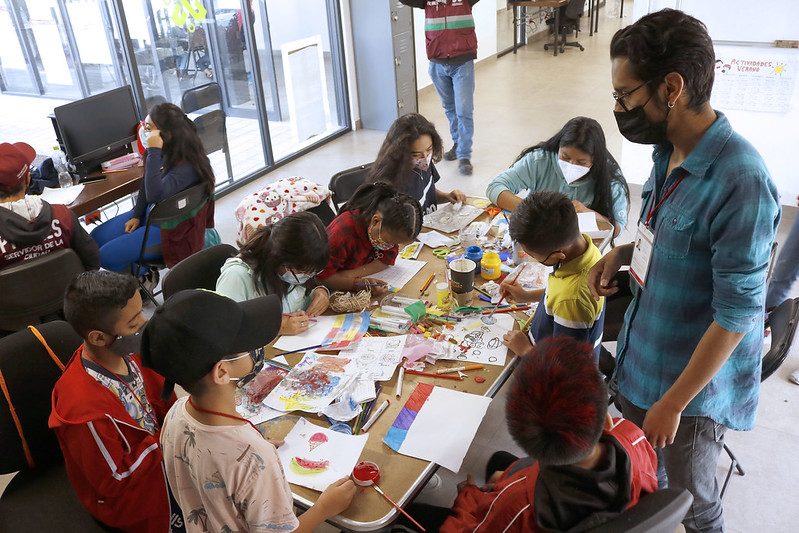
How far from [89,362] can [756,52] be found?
4402 mm

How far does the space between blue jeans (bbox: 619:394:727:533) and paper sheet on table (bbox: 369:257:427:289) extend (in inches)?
43.7

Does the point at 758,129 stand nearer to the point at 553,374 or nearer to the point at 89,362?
the point at 553,374

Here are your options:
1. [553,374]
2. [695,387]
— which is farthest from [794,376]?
[553,374]

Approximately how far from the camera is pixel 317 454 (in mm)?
1733

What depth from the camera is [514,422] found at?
1.26 metres

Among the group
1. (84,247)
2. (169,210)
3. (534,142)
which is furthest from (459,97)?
(84,247)

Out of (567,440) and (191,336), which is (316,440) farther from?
(567,440)

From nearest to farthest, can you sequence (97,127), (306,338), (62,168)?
(306,338) < (62,168) < (97,127)

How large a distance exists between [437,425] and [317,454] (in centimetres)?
35

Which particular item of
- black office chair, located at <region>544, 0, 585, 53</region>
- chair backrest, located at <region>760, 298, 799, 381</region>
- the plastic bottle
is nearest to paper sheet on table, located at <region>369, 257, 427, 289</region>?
chair backrest, located at <region>760, 298, 799, 381</region>

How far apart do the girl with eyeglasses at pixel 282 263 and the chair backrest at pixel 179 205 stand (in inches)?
46.0

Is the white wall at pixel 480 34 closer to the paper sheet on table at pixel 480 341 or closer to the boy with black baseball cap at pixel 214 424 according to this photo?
the paper sheet on table at pixel 480 341

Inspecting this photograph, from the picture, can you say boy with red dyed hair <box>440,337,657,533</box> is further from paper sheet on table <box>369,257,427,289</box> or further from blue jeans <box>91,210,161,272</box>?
blue jeans <box>91,210,161,272</box>

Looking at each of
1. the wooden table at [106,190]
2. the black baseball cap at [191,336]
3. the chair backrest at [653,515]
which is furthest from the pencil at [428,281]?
the wooden table at [106,190]
